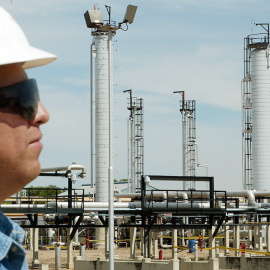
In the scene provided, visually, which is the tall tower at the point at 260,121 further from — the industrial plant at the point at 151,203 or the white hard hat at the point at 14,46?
the white hard hat at the point at 14,46

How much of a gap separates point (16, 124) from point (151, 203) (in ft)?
81.9

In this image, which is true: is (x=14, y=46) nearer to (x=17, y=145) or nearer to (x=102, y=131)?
(x=17, y=145)

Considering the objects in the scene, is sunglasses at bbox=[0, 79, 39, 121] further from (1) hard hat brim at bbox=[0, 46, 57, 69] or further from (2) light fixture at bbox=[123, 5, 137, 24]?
(2) light fixture at bbox=[123, 5, 137, 24]

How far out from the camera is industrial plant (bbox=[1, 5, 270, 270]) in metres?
23.4

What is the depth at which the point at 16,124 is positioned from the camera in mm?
1454

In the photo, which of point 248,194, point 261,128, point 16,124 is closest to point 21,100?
point 16,124

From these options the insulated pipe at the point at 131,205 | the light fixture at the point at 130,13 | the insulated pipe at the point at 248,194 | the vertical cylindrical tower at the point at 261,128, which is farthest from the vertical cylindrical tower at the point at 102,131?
the light fixture at the point at 130,13

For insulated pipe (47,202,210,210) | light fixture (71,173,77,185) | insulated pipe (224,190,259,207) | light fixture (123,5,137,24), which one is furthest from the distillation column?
light fixture (123,5,137,24)

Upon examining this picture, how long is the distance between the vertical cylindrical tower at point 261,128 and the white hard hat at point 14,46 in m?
34.6

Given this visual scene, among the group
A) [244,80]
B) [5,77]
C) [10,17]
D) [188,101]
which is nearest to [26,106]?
[5,77]

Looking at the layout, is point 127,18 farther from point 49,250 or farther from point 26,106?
point 49,250

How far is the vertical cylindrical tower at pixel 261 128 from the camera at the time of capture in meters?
35.4

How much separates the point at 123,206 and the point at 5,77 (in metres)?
25.4

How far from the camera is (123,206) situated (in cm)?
2670
